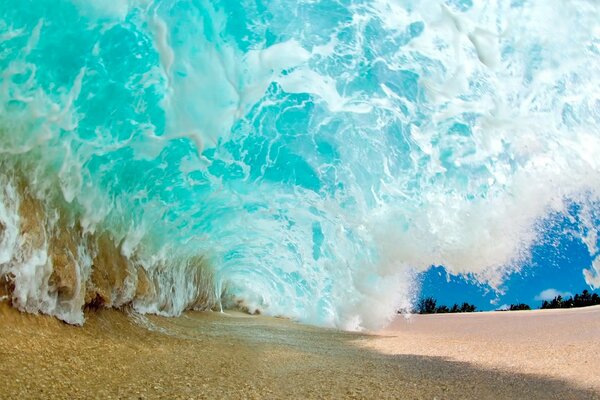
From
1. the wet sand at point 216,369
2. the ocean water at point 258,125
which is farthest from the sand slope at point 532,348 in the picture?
the ocean water at point 258,125

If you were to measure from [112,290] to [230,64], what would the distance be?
4.01 m

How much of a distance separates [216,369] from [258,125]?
5581 mm

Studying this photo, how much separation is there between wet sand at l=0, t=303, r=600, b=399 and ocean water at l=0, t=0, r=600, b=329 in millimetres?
617

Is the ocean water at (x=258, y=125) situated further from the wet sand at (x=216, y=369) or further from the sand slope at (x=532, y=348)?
the sand slope at (x=532, y=348)

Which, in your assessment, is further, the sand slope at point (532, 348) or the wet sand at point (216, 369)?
the sand slope at point (532, 348)

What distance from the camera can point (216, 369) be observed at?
5.77m

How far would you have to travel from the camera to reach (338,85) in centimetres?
990

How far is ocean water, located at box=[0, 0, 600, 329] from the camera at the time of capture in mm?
6535

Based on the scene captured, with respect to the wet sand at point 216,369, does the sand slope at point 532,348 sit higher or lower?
higher

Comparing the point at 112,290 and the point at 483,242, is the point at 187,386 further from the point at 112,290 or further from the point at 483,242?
the point at 483,242

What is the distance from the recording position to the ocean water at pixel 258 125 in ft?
21.4

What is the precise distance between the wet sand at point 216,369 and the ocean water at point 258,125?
24.3 inches

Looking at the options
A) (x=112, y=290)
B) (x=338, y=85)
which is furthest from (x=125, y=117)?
(x=338, y=85)

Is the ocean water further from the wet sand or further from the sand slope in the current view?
the sand slope
